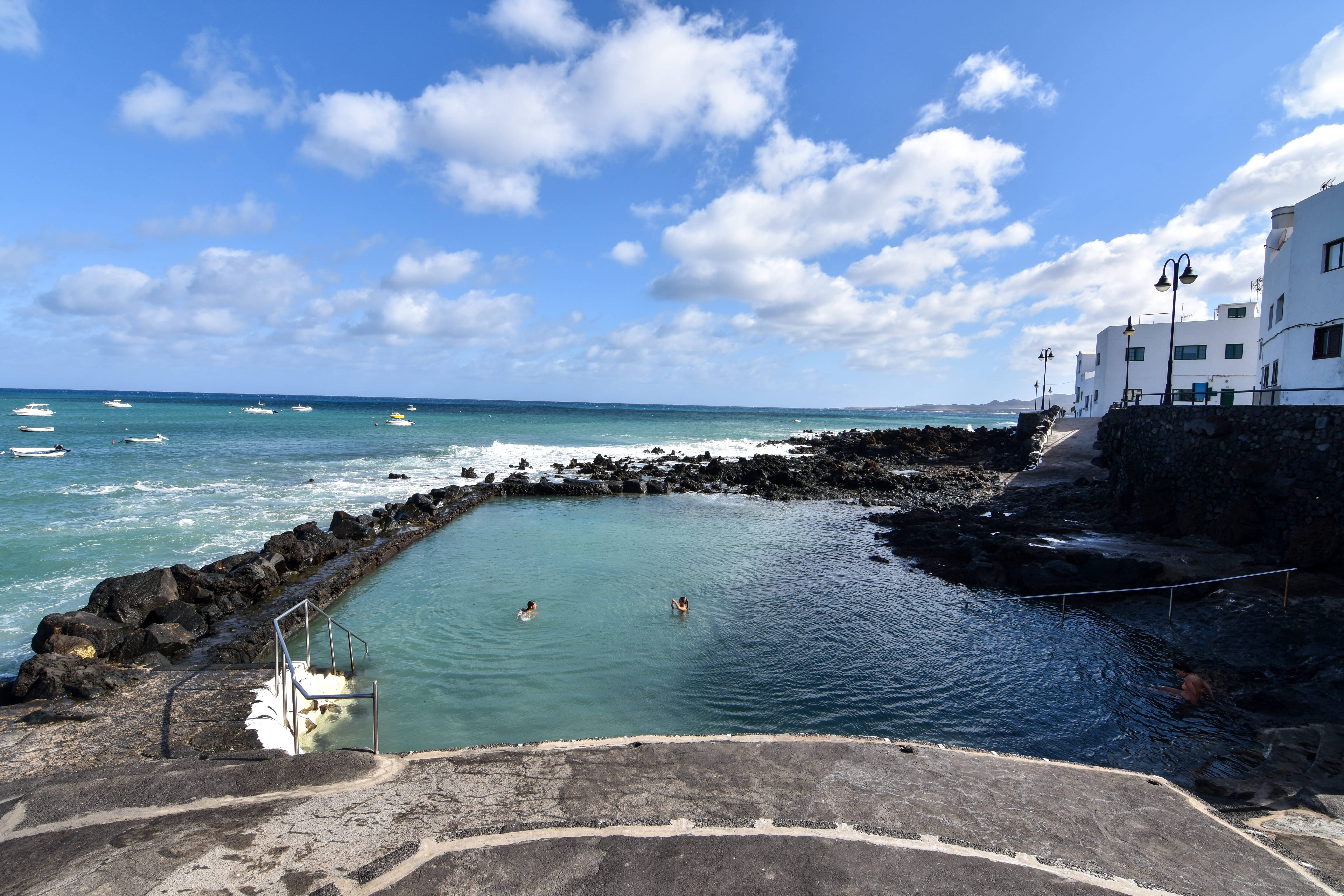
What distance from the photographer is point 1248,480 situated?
14352 mm

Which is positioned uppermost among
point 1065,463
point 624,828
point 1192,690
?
point 1065,463

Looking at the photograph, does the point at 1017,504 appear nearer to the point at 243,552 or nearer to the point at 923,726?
the point at 923,726

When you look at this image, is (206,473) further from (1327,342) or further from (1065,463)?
(1327,342)

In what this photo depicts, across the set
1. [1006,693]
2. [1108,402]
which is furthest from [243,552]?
[1108,402]

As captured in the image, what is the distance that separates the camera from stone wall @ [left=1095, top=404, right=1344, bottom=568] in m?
12.4

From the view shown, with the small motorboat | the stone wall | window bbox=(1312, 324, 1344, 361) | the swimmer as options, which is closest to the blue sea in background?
the swimmer

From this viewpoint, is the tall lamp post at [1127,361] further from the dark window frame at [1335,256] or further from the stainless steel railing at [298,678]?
the stainless steel railing at [298,678]

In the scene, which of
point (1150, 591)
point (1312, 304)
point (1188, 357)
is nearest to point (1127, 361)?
point (1188, 357)

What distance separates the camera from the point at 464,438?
2301 inches

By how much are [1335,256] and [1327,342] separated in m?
2.49

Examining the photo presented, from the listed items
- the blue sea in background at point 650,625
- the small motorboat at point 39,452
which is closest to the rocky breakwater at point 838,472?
the blue sea in background at point 650,625

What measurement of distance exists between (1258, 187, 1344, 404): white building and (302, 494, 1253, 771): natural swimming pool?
464 inches

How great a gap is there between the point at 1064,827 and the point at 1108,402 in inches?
1810

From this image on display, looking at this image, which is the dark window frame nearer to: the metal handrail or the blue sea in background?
the metal handrail
